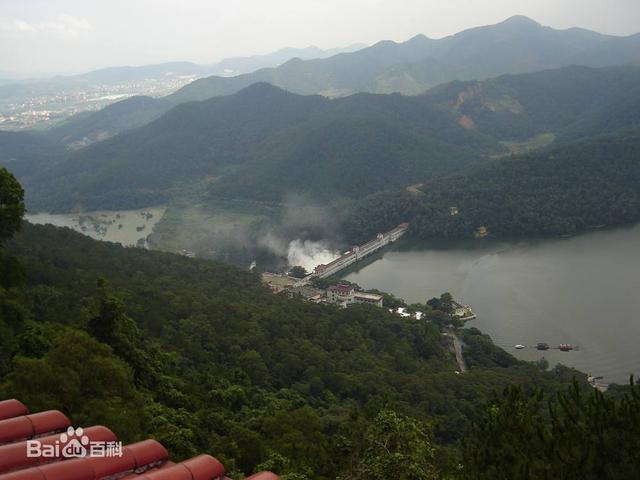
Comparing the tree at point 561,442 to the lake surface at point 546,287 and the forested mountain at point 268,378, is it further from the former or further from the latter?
the lake surface at point 546,287

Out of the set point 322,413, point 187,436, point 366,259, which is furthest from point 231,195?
point 187,436

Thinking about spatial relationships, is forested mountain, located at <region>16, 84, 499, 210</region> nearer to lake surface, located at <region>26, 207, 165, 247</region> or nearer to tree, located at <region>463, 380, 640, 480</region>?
lake surface, located at <region>26, 207, 165, 247</region>

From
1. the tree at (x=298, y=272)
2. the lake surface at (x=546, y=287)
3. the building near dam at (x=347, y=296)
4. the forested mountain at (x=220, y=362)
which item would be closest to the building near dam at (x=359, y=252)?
the tree at (x=298, y=272)

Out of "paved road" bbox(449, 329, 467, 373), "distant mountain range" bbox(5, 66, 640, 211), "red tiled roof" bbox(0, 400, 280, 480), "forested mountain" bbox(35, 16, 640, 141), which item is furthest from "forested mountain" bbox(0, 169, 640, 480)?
"forested mountain" bbox(35, 16, 640, 141)

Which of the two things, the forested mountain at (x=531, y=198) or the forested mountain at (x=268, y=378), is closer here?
the forested mountain at (x=268, y=378)

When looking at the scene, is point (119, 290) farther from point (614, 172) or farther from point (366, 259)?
point (614, 172)

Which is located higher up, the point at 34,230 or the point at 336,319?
the point at 34,230

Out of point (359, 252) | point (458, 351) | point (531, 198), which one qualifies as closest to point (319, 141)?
point (531, 198)
